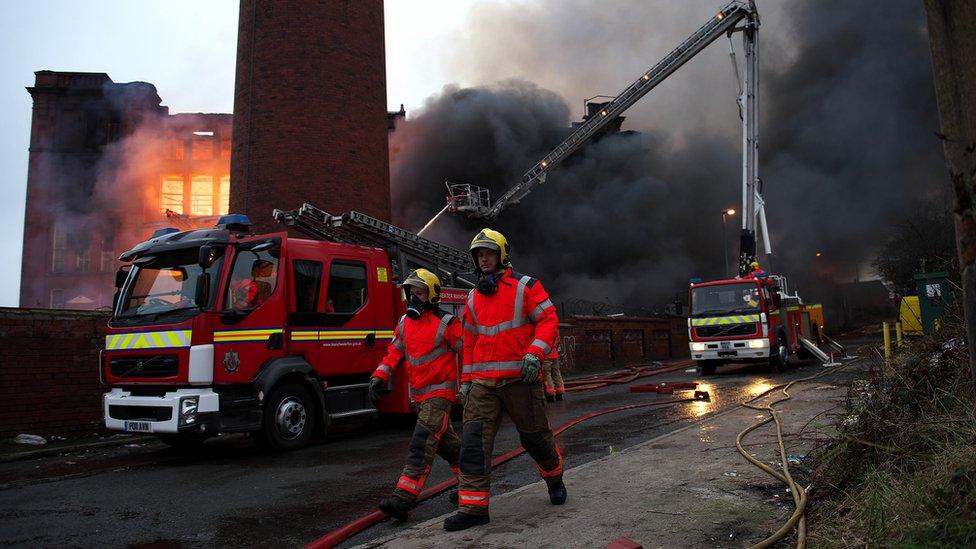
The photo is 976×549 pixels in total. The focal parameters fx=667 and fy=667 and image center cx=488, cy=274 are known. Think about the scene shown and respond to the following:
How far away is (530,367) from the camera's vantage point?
3.68m

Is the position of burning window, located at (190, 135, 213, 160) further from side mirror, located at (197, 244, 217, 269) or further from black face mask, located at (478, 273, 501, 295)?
black face mask, located at (478, 273, 501, 295)

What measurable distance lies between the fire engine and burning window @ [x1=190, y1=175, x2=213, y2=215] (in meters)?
27.3

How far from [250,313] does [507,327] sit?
3.68 m

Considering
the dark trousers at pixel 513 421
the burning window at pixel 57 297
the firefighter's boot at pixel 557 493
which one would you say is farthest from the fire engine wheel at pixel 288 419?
the burning window at pixel 57 297

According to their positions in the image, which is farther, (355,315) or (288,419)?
(355,315)

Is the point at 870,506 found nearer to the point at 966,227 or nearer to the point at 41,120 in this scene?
the point at 966,227

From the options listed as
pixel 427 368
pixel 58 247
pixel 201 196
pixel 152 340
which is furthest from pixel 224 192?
pixel 427 368

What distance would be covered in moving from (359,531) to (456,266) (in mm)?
8135

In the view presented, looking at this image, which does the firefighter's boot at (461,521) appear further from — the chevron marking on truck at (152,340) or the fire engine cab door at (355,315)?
the fire engine cab door at (355,315)

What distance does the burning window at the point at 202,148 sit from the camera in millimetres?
32969

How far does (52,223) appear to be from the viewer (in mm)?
32125

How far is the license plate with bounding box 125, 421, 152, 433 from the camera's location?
6.26m

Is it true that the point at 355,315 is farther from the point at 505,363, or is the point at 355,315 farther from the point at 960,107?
the point at 960,107

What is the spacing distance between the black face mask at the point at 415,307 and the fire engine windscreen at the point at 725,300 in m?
10.5
